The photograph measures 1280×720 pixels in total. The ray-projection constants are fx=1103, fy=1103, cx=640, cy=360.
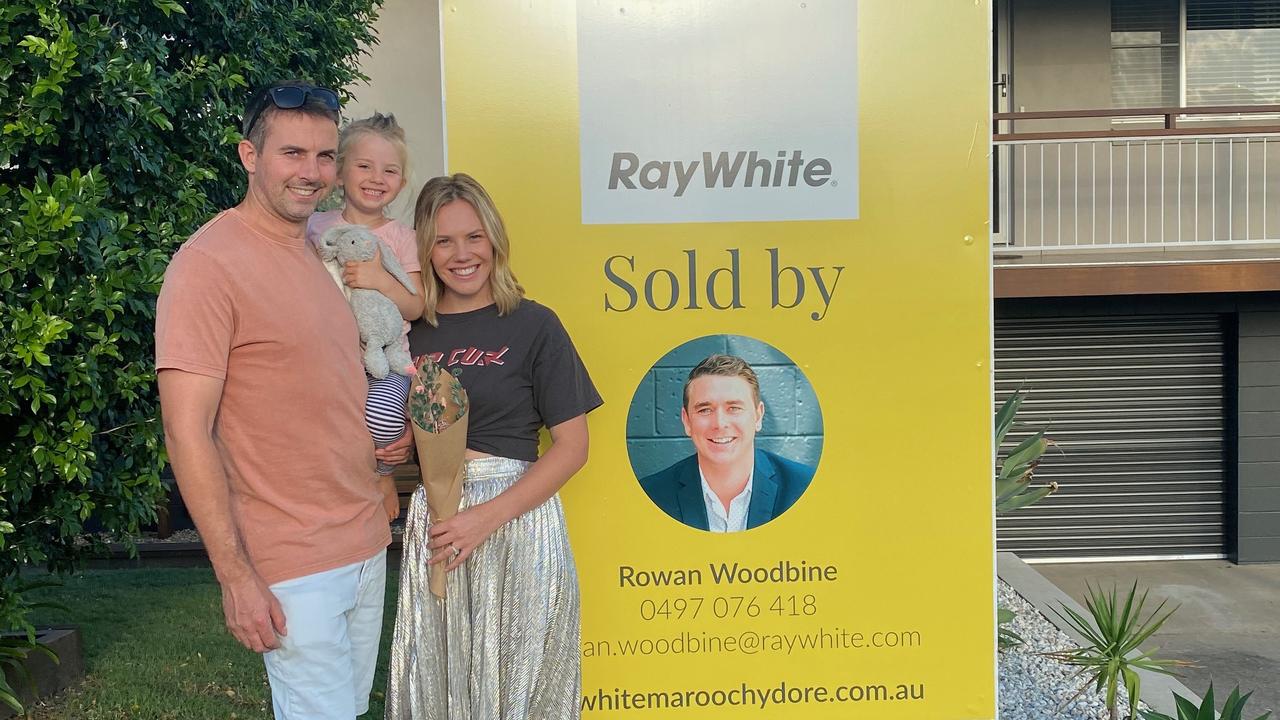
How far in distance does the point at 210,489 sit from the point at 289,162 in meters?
0.73

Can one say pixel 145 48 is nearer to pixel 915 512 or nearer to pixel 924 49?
pixel 924 49

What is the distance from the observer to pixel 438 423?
8.58ft

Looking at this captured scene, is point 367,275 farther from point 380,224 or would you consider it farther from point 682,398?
point 682,398

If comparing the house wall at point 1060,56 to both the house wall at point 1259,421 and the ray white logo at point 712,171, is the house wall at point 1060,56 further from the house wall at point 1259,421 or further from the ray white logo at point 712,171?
the ray white logo at point 712,171

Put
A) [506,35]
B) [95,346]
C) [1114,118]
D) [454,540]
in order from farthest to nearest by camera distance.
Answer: [1114,118] < [95,346] < [506,35] < [454,540]

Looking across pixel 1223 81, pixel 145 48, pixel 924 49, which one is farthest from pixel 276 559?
pixel 1223 81

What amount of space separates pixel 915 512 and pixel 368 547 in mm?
1729

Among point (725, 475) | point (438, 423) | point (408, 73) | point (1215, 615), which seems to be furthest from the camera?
point (408, 73)

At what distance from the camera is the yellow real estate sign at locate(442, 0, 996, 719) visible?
130 inches

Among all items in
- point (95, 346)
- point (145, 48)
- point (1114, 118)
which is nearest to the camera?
point (95, 346)

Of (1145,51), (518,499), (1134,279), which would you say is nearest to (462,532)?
(518,499)

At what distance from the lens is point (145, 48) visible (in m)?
4.48

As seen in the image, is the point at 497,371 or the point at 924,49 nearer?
the point at 497,371

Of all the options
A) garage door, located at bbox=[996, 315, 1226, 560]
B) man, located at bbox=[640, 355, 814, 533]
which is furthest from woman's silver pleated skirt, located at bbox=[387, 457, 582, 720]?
garage door, located at bbox=[996, 315, 1226, 560]
